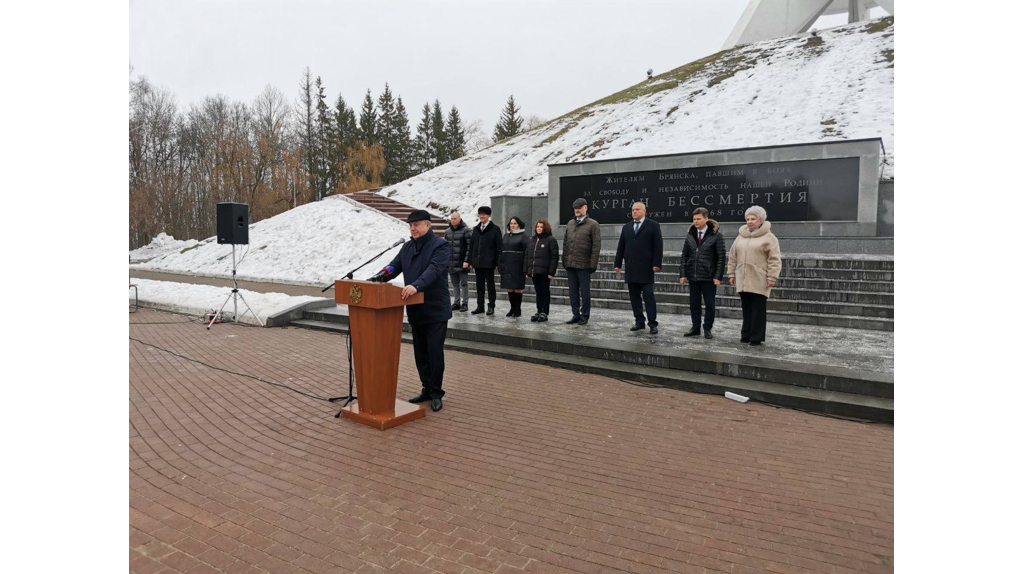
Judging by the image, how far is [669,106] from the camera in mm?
25219

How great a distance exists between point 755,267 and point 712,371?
4.95 ft

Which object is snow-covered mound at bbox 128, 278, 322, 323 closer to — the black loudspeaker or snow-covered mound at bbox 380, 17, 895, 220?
the black loudspeaker

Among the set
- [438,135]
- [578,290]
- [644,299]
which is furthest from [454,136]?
[644,299]

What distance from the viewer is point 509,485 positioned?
136 inches

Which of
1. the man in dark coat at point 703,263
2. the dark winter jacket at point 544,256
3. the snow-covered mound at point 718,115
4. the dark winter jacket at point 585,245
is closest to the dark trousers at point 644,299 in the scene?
the man in dark coat at point 703,263

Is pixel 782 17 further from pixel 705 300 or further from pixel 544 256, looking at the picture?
pixel 705 300

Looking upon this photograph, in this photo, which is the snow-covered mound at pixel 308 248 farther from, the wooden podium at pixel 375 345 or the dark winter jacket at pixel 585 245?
the wooden podium at pixel 375 345

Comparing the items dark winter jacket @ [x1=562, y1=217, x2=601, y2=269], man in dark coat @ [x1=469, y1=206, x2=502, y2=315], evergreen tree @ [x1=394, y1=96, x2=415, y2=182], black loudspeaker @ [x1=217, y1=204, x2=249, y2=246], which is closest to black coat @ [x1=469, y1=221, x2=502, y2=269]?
man in dark coat @ [x1=469, y1=206, x2=502, y2=315]

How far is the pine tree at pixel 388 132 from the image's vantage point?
1966 inches

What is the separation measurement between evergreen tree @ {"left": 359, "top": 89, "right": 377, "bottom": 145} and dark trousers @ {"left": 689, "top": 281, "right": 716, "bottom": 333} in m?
47.9

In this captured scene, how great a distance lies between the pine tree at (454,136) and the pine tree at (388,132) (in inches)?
223

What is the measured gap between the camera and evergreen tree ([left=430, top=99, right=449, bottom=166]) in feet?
174

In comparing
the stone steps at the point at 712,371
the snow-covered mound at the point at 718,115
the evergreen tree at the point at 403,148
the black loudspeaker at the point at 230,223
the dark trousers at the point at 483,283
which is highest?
the evergreen tree at the point at 403,148

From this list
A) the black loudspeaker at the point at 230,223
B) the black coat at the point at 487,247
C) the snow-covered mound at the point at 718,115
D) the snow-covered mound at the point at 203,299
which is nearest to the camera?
the black coat at the point at 487,247
